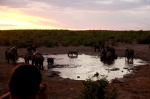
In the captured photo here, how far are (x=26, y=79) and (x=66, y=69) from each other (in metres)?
19.7

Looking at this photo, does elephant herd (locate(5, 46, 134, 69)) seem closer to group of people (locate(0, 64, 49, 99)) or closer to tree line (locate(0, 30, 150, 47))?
tree line (locate(0, 30, 150, 47))

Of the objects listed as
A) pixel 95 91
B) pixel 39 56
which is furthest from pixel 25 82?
pixel 39 56

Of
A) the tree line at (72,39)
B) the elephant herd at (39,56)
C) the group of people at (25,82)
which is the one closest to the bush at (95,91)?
the group of people at (25,82)

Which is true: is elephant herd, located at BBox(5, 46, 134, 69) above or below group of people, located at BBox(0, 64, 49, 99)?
below

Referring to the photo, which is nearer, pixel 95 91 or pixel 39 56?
pixel 95 91

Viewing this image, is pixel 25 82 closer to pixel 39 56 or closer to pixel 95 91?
pixel 95 91

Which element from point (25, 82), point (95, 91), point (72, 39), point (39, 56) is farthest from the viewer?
point (72, 39)

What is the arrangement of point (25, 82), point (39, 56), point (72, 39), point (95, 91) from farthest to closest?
point (72, 39) → point (39, 56) → point (95, 91) → point (25, 82)

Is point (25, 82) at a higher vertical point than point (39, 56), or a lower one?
higher

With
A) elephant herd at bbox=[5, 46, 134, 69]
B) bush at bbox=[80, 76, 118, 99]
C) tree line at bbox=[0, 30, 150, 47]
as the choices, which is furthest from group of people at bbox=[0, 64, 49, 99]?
tree line at bbox=[0, 30, 150, 47]

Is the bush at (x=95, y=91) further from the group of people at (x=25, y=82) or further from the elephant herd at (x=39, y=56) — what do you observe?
the elephant herd at (x=39, y=56)

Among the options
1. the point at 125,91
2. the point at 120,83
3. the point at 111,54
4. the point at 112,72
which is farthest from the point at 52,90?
the point at 111,54

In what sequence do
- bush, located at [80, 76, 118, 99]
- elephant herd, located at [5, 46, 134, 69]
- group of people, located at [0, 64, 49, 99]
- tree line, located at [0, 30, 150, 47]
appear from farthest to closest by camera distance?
1. tree line, located at [0, 30, 150, 47]
2. elephant herd, located at [5, 46, 134, 69]
3. bush, located at [80, 76, 118, 99]
4. group of people, located at [0, 64, 49, 99]

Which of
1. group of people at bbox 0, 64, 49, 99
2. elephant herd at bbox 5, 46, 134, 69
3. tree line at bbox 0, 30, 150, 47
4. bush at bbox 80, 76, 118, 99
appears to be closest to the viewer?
group of people at bbox 0, 64, 49, 99
